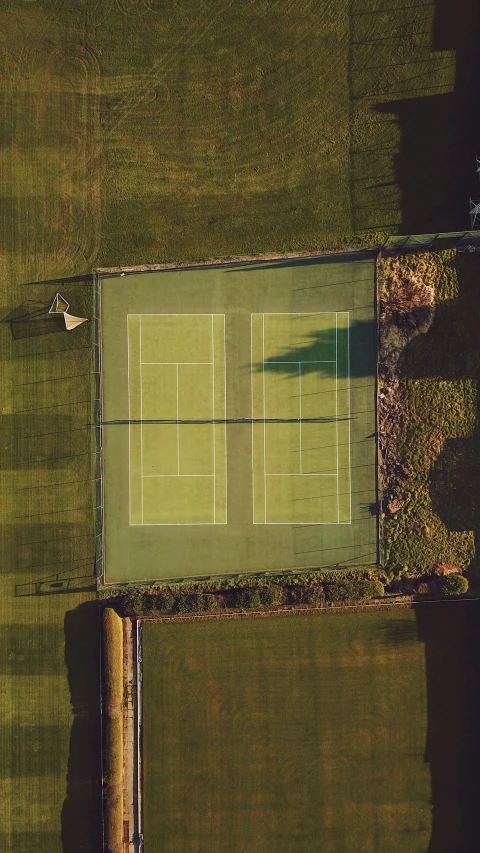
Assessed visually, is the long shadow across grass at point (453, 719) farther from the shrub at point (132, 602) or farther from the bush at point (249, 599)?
the shrub at point (132, 602)

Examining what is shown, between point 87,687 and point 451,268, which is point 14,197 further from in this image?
point 87,687

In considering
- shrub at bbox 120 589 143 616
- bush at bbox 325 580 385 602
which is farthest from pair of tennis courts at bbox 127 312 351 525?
bush at bbox 325 580 385 602

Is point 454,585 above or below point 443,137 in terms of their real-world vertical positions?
below

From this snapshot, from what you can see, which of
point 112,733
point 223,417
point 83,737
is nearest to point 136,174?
point 223,417

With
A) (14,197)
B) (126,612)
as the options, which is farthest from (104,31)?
(126,612)

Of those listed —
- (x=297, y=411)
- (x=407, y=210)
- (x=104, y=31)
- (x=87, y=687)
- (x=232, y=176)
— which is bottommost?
(x=87, y=687)

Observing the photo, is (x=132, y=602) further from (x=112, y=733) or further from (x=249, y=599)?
(x=112, y=733)

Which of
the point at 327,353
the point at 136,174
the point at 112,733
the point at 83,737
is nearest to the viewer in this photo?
the point at 112,733
